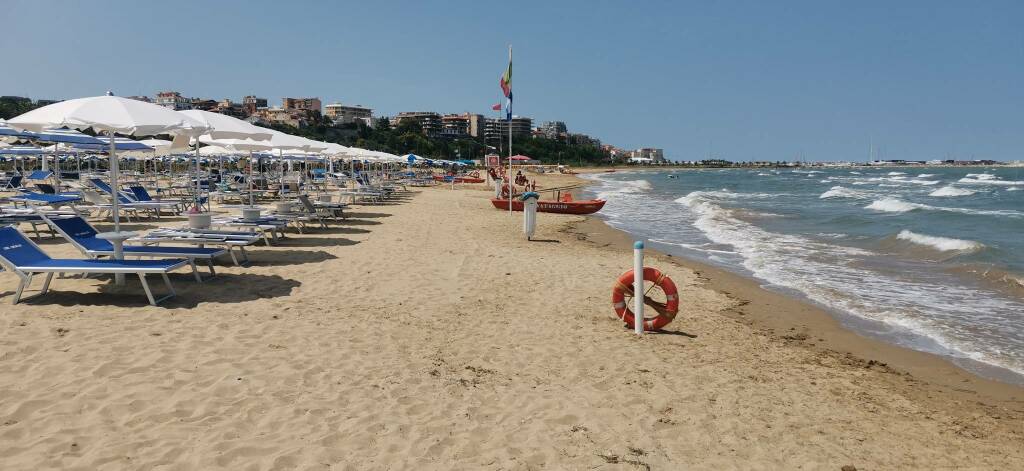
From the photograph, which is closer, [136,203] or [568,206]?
[136,203]

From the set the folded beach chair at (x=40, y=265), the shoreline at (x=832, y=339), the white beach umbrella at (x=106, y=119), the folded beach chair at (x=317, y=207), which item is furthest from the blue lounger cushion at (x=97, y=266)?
the folded beach chair at (x=317, y=207)

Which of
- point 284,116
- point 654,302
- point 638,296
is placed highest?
point 284,116

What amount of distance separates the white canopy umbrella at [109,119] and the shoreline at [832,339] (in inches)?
255

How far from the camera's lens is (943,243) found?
12844 mm

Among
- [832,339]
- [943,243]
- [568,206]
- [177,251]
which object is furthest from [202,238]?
[943,243]

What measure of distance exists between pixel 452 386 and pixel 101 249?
483 centimetres

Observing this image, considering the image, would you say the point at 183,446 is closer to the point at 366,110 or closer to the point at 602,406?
the point at 602,406

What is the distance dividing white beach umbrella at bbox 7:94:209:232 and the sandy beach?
1555 mm

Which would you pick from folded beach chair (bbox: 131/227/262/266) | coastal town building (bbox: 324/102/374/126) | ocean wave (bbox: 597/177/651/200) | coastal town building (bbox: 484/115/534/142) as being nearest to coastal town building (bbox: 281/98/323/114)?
coastal town building (bbox: 324/102/374/126)

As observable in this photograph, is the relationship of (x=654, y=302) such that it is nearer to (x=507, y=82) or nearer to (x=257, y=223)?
(x=257, y=223)

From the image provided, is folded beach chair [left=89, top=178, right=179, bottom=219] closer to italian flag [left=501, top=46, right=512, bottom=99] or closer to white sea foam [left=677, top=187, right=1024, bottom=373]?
italian flag [left=501, top=46, right=512, bottom=99]

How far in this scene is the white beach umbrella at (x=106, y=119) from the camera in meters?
6.23

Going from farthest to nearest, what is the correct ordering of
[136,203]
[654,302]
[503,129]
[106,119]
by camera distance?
1. [503,129]
2. [136,203]
3. [106,119]
4. [654,302]

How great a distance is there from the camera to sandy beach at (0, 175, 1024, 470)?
124 inches
